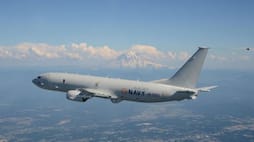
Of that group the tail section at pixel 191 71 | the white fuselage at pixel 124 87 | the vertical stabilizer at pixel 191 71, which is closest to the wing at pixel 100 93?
the white fuselage at pixel 124 87

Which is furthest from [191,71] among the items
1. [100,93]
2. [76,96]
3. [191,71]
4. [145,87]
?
[76,96]

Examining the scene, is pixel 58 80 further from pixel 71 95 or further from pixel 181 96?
pixel 181 96

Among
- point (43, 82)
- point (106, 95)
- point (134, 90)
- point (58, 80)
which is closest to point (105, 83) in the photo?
point (106, 95)

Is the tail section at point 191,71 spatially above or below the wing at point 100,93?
above

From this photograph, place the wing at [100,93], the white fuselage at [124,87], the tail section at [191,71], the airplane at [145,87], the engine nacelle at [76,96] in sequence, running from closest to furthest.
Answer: the tail section at [191,71]
the airplane at [145,87]
the white fuselage at [124,87]
the wing at [100,93]
the engine nacelle at [76,96]

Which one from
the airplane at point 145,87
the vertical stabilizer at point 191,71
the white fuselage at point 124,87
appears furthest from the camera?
the white fuselage at point 124,87

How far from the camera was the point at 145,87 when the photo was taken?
236 feet

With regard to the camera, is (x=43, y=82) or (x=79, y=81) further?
(x=43, y=82)

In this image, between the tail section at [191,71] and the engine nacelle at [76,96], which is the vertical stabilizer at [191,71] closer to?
the tail section at [191,71]

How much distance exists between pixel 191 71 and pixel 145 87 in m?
10.5

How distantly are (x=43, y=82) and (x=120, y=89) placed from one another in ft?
75.3

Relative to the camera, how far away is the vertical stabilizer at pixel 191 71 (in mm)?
70062

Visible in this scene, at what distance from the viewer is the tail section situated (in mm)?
69938

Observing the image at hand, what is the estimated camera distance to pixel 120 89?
242ft
